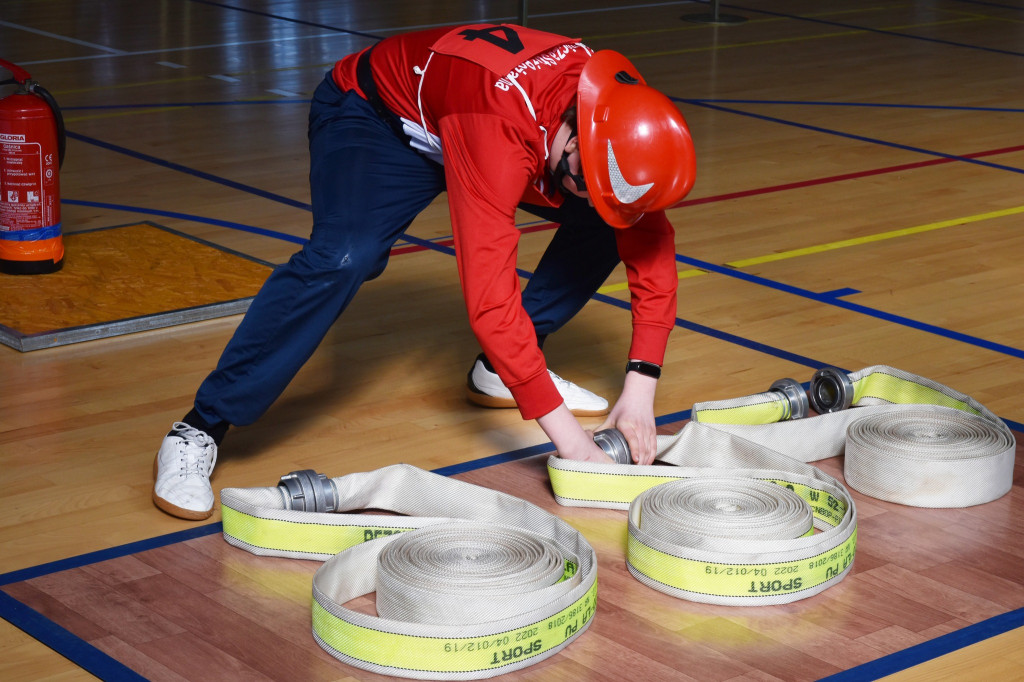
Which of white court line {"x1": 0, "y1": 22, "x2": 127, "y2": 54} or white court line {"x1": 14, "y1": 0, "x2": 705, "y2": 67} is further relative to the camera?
white court line {"x1": 0, "y1": 22, "x2": 127, "y2": 54}

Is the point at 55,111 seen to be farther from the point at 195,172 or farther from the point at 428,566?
the point at 428,566

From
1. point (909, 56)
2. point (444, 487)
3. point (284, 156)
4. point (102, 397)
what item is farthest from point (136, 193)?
point (909, 56)

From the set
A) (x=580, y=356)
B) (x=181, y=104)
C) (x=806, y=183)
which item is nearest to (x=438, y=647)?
(x=580, y=356)

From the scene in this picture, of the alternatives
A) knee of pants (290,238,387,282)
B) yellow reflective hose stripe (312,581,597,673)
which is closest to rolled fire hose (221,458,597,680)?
yellow reflective hose stripe (312,581,597,673)

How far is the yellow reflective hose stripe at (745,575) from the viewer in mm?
2604

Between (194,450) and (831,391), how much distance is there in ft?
5.06

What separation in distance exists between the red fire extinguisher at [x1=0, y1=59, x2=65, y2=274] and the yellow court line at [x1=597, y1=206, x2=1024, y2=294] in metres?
1.81

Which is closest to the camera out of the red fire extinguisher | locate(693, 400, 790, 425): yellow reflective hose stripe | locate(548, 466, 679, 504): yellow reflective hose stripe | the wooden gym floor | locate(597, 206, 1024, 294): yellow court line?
the wooden gym floor

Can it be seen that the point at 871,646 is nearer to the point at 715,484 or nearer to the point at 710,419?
the point at 715,484

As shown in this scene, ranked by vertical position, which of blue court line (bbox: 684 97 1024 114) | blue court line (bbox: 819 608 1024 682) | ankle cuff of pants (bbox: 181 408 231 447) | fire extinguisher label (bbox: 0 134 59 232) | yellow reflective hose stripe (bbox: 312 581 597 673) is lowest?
blue court line (bbox: 819 608 1024 682)

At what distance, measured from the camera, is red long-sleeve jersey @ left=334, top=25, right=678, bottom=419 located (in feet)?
8.93

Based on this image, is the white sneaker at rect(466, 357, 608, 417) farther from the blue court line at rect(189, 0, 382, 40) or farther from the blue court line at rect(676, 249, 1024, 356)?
the blue court line at rect(189, 0, 382, 40)

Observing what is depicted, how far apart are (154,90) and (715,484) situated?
19.4 feet

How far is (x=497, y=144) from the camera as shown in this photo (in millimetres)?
2703
